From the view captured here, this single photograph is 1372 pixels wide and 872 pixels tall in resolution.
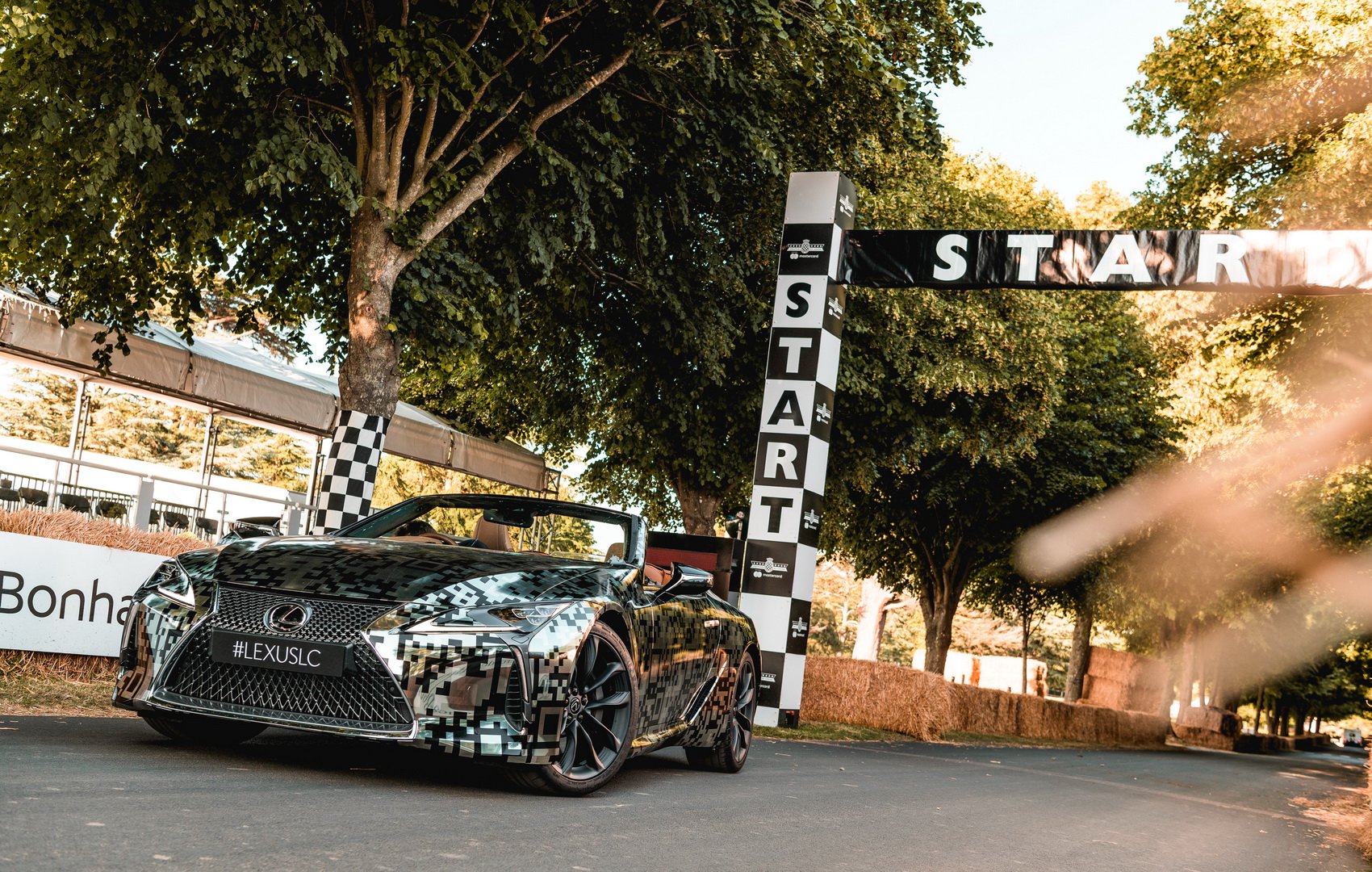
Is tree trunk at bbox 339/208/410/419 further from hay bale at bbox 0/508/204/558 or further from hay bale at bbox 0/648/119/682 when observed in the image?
hay bale at bbox 0/648/119/682

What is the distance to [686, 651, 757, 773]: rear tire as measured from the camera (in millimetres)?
8016

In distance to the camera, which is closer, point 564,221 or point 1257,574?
point 564,221

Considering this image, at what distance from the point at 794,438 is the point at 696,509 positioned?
8872 millimetres

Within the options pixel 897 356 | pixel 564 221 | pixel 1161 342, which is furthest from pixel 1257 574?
pixel 564 221

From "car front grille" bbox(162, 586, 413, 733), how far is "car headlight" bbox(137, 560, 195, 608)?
0.76ft

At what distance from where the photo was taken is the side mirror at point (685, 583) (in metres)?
6.52

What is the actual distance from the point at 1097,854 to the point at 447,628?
3650 mm

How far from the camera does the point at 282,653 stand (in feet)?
16.5

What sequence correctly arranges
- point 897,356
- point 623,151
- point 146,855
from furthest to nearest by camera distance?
point 897,356, point 623,151, point 146,855

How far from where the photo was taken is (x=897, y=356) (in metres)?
20.7

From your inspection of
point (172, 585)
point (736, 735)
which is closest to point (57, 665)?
point (172, 585)

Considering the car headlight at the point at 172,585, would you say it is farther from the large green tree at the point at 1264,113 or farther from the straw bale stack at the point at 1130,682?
the straw bale stack at the point at 1130,682

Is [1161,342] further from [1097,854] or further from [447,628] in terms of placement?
[447,628]

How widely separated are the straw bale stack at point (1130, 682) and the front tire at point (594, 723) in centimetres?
4228
